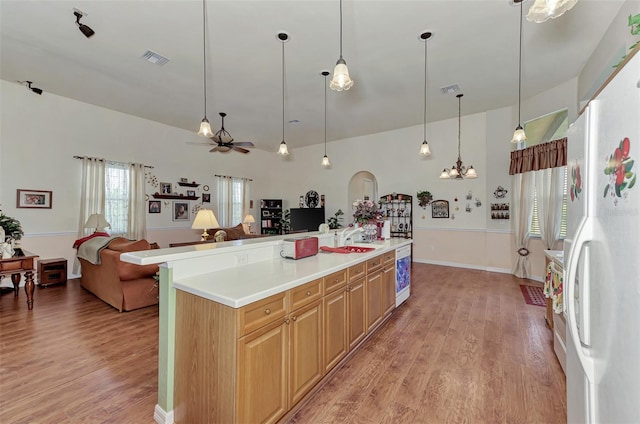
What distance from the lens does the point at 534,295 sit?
14.0 ft

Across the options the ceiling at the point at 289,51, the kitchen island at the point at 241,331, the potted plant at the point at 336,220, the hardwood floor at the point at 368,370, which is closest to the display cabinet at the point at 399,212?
the potted plant at the point at 336,220

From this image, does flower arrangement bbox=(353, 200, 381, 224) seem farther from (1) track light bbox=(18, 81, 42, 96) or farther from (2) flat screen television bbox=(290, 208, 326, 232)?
(1) track light bbox=(18, 81, 42, 96)

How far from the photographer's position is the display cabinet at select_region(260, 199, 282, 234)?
9062mm

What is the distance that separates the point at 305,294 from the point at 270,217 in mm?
7486

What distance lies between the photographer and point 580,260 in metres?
1.03

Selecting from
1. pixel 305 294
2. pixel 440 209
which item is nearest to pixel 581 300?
pixel 305 294

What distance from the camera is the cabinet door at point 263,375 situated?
1430mm

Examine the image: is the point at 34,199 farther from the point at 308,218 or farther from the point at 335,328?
the point at 335,328

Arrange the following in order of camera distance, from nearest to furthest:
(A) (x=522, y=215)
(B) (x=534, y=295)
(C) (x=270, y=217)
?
(B) (x=534, y=295) < (A) (x=522, y=215) < (C) (x=270, y=217)

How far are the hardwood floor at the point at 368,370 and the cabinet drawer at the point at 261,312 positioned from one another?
2.56 feet

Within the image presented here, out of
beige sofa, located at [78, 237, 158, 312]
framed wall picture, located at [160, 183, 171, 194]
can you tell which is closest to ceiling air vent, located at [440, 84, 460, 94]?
beige sofa, located at [78, 237, 158, 312]

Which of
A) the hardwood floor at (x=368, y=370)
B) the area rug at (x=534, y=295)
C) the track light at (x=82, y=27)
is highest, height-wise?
the track light at (x=82, y=27)

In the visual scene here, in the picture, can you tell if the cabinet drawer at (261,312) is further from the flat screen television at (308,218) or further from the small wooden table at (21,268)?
the flat screen television at (308,218)

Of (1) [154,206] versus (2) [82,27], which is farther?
(1) [154,206]
